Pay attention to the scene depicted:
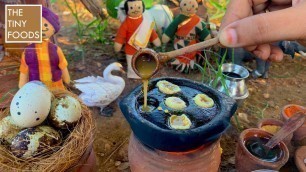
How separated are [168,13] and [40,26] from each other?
61.1 inches

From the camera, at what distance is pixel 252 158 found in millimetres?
2238

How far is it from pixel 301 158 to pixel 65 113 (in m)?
1.66

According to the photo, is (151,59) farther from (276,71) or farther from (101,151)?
(276,71)

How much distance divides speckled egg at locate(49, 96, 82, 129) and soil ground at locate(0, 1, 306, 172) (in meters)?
0.61

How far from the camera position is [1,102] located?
2648 mm

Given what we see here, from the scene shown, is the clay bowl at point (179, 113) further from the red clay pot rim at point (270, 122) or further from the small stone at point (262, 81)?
the small stone at point (262, 81)

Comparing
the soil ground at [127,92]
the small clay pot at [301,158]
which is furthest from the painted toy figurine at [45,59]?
the small clay pot at [301,158]

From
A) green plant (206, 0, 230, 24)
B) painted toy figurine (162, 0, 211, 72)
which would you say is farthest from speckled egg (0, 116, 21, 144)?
green plant (206, 0, 230, 24)

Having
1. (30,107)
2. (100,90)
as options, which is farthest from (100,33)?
(30,107)

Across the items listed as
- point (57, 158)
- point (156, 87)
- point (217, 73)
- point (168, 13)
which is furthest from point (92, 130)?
point (168, 13)

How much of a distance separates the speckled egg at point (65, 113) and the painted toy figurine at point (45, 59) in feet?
1.82

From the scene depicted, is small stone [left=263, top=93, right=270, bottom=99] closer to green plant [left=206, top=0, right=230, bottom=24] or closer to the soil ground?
the soil ground

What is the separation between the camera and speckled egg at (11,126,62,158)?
6.23 feet

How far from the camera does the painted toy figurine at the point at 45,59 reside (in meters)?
2.53
